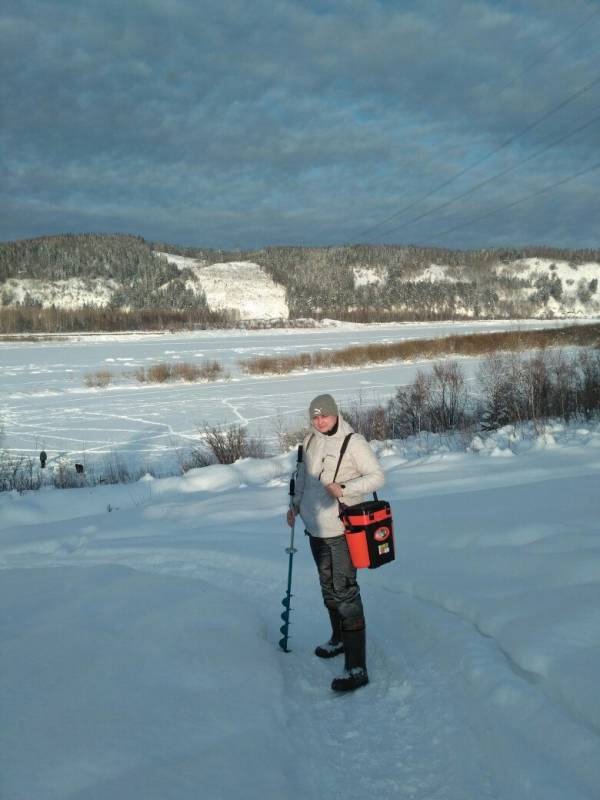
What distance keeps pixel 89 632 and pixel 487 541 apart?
3540mm

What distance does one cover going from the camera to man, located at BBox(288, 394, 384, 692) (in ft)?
12.9

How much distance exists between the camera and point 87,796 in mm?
2557

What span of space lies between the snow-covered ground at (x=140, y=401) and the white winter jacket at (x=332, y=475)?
9955 millimetres

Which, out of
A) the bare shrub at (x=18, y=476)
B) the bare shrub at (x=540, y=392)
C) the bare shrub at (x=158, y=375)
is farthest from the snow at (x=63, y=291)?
the bare shrub at (x=540, y=392)

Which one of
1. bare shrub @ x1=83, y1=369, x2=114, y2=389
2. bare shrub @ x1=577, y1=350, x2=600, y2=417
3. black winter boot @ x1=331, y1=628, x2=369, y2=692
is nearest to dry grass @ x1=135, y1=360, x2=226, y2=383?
bare shrub @ x1=83, y1=369, x2=114, y2=389

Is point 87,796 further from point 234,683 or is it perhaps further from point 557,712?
point 557,712

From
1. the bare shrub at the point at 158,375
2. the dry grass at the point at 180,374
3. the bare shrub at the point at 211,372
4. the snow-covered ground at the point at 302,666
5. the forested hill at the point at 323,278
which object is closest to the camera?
the snow-covered ground at the point at 302,666

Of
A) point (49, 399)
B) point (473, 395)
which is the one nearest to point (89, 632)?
point (473, 395)

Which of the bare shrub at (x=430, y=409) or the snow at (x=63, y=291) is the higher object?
the snow at (x=63, y=291)

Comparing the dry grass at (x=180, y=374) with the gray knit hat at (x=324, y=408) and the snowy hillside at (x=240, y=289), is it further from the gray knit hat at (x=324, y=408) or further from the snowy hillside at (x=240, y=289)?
the snowy hillside at (x=240, y=289)

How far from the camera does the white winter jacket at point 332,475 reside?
3.94 metres

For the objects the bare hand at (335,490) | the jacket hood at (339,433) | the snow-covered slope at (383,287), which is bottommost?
the bare hand at (335,490)

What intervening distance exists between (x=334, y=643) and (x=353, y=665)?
0.48m

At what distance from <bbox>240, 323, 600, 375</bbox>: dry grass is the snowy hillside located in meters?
83.3
